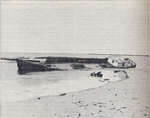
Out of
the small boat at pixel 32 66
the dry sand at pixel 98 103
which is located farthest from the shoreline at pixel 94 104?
the small boat at pixel 32 66

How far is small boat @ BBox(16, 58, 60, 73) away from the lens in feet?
2.89

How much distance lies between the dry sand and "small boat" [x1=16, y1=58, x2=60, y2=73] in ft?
0.36

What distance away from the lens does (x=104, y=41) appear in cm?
88

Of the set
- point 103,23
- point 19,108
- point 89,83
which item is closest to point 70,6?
point 103,23

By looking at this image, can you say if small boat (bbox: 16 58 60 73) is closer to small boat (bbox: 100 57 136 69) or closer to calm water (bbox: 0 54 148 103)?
calm water (bbox: 0 54 148 103)

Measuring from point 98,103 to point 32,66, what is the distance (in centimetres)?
29

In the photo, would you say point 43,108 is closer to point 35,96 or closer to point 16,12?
point 35,96

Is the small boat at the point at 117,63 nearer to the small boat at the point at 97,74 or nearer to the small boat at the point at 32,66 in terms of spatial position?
the small boat at the point at 97,74

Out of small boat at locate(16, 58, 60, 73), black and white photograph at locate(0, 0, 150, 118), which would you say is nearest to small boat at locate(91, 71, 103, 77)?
black and white photograph at locate(0, 0, 150, 118)

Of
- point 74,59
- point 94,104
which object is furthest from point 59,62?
point 94,104

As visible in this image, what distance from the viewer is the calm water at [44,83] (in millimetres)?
866

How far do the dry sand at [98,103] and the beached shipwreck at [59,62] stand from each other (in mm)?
67

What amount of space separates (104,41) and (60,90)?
0.82 feet

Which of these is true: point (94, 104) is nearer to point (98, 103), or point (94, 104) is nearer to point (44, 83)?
point (98, 103)
